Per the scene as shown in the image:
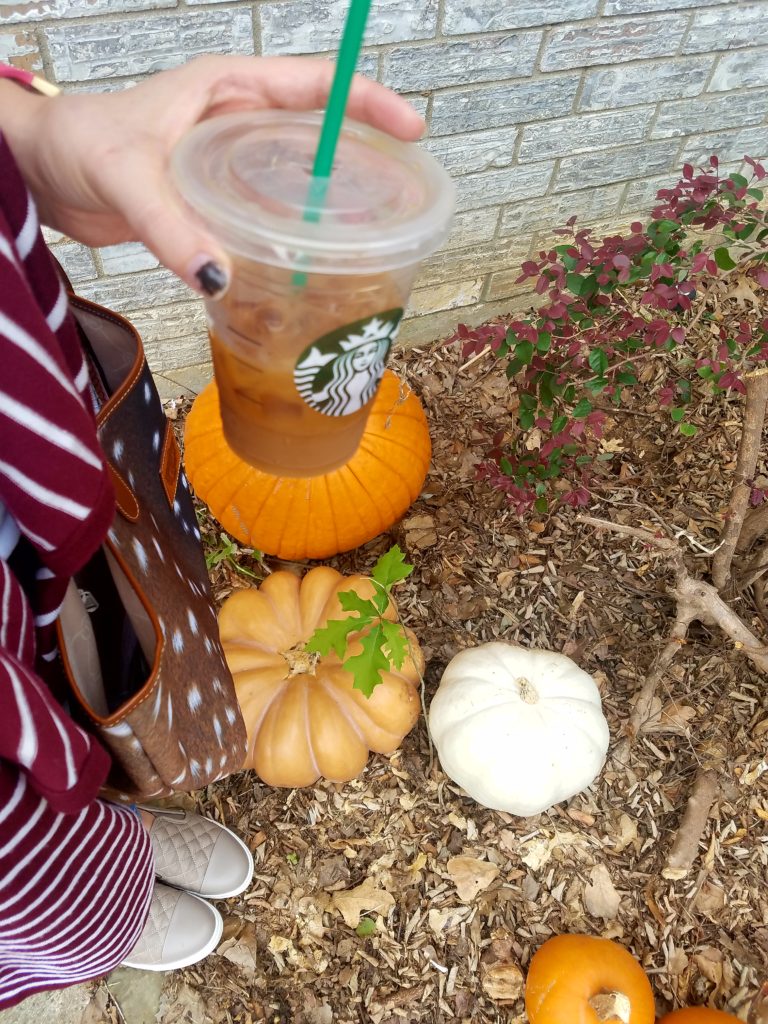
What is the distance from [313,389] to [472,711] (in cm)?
106

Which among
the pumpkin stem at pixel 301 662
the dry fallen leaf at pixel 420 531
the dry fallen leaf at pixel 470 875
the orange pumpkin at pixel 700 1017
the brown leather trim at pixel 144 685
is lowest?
the dry fallen leaf at pixel 470 875

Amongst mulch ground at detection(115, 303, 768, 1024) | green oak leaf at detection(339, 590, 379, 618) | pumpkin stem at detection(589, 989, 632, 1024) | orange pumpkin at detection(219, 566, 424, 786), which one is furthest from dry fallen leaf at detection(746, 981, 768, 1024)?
green oak leaf at detection(339, 590, 379, 618)

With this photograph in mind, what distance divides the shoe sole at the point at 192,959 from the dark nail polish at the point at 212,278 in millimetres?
1536

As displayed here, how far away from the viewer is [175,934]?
167 cm

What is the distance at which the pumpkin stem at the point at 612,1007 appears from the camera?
149 cm

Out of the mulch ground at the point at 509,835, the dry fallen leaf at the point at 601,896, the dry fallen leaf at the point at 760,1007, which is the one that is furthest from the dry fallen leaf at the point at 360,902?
the dry fallen leaf at the point at 760,1007

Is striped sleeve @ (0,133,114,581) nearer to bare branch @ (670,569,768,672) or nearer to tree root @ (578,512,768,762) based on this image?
tree root @ (578,512,768,762)

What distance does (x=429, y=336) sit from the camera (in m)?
2.69

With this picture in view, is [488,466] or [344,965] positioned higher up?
[488,466]

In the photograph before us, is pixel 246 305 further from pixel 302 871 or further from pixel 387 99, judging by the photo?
pixel 302 871

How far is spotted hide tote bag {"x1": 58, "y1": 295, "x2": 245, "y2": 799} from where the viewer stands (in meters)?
0.98

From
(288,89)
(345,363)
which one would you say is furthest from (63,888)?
(288,89)

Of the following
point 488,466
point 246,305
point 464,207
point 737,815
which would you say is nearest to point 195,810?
point 488,466

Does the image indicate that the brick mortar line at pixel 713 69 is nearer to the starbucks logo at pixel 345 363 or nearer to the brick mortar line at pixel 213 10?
the brick mortar line at pixel 213 10
